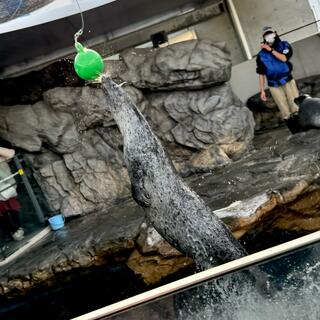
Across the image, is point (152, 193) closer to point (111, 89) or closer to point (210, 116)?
point (111, 89)

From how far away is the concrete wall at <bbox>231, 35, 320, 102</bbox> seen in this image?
9789 millimetres

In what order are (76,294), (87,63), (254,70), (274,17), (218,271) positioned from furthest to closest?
(254,70), (274,17), (76,294), (87,63), (218,271)

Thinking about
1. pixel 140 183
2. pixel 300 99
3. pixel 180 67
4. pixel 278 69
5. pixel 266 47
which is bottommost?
pixel 300 99

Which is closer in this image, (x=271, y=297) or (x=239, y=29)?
(x=271, y=297)

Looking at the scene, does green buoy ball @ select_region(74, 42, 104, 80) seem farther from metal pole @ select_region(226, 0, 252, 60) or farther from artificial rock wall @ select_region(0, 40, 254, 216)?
metal pole @ select_region(226, 0, 252, 60)

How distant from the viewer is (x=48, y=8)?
636 centimetres

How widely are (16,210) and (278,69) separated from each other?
5.09 metres

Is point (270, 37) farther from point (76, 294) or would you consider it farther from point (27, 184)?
point (76, 294)

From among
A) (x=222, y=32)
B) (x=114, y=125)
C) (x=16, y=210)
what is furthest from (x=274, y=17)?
(x=16, y=210)

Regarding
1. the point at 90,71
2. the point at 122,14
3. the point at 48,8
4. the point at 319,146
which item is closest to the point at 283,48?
the point at 319,146

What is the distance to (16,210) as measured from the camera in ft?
22.3

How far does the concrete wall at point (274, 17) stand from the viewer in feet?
30.9

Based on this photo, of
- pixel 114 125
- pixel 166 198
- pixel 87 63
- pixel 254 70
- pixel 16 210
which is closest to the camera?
pixel 87 63

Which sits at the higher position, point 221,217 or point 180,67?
point 180,67
